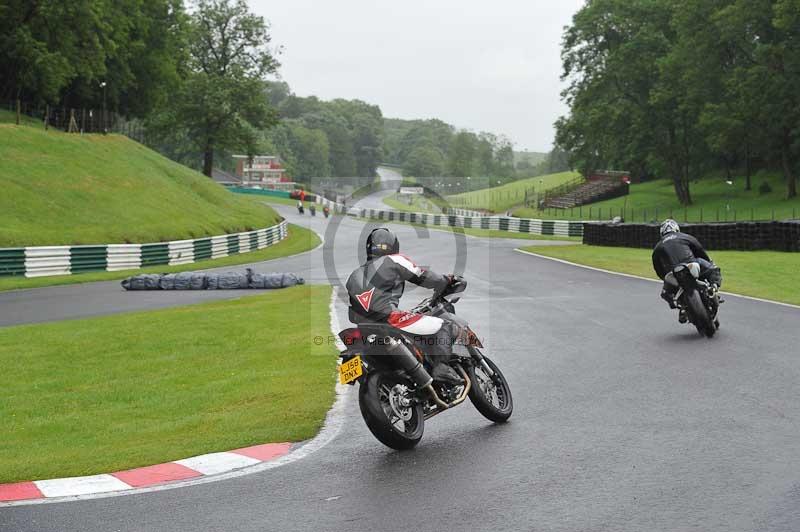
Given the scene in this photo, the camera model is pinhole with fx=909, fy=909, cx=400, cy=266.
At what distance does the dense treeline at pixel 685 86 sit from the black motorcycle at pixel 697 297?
46.5 m

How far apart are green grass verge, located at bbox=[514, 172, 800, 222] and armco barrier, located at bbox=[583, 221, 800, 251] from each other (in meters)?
20.0

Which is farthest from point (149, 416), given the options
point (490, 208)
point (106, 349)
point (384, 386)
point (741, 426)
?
point (490, 208)

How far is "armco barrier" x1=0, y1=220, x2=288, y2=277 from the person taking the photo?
2867cm

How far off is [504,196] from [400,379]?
366 ft

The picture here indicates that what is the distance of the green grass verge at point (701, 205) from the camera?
201ft

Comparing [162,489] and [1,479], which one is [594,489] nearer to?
[162,489]

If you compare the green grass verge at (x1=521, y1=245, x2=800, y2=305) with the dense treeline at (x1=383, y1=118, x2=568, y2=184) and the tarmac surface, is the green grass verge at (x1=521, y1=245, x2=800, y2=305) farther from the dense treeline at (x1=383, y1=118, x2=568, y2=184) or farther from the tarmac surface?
the dense treeline at (x1=383, y1=118, x2=568, y2=184)

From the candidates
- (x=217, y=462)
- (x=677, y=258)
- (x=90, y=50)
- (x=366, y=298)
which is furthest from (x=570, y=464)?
(x=90, y=50)

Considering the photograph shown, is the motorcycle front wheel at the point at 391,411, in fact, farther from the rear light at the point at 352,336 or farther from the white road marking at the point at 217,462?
the white road marking at the point at 217,462

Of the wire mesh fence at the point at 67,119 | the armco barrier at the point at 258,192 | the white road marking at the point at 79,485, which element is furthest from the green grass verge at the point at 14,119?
the armco barrier at the point at 258,192

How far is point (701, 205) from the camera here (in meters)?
70.4

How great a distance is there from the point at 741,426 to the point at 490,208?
9858cm

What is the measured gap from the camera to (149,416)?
9555 millimetres

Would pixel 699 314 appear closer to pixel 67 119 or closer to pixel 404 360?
pixel 404 360
